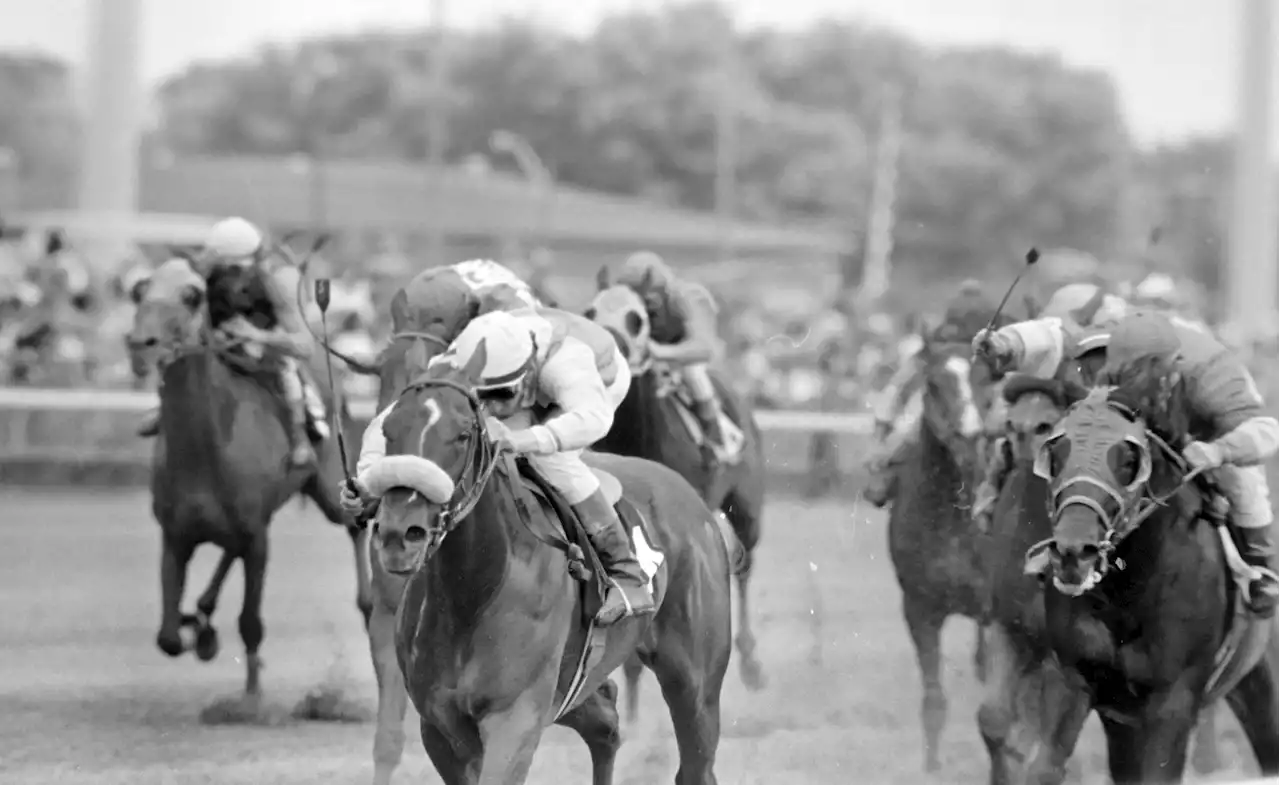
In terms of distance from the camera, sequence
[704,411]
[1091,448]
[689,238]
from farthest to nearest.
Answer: [689,238], [704,411], [1091,448]

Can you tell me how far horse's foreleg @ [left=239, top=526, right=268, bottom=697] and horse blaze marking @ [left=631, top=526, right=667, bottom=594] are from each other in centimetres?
346

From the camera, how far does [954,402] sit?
340 inches

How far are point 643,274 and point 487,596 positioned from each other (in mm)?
4092

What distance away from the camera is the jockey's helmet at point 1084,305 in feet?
25.1

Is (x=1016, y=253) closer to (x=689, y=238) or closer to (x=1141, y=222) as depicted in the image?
(x=1141, y=222)

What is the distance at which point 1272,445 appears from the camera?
6.46 meters

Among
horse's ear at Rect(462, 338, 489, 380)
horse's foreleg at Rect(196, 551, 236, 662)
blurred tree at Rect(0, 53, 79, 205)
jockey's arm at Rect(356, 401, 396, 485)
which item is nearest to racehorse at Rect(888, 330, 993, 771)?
horse's foreleg at Rect(196, 551, 236, 662)

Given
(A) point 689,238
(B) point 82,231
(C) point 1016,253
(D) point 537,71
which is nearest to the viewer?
(B) point 82,231

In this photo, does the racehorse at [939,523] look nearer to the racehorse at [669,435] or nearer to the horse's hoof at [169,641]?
the racehorse at [669,435]

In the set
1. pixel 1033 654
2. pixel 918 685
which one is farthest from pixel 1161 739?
pixel 918 685

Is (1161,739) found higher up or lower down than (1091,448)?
lower down

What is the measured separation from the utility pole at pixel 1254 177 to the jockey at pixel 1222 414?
14760mm

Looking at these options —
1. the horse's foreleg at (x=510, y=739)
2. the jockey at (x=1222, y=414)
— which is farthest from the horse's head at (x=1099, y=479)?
the horse's foreleg at (x=510, y=739)

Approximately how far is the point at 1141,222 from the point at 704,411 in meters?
59.8
